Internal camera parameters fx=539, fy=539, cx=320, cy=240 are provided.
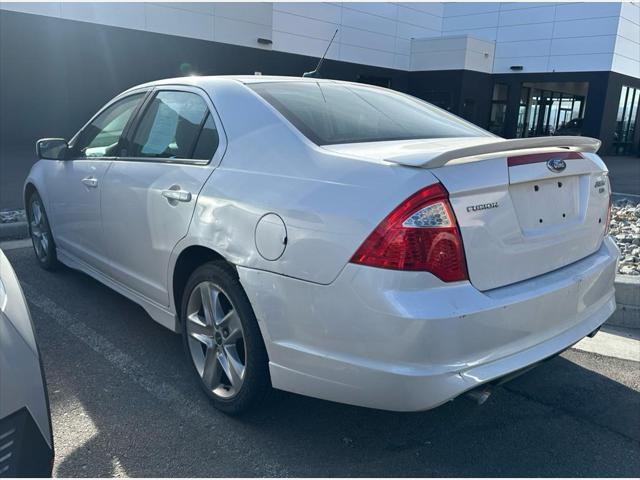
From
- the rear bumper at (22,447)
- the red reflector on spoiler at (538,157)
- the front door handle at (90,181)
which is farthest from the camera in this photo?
the front door handle at (90,181)

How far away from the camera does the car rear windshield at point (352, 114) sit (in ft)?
8.68

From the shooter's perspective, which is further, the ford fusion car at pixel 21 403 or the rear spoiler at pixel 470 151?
the rear spoiler at pixel 470 151

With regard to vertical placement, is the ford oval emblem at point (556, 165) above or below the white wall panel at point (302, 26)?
below

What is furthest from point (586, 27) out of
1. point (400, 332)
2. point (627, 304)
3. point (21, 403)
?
point (21, 403)

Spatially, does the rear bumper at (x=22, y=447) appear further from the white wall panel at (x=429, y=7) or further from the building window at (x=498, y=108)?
the building window at (x=498, y=108)

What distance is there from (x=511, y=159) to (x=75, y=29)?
561 inches

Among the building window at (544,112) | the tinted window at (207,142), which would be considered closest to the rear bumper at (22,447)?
the tinted window at (207,142)

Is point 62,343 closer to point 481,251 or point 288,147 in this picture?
point 288,147

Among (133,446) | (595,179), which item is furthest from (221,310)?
(595,179)

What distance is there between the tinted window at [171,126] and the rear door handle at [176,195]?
24 cm

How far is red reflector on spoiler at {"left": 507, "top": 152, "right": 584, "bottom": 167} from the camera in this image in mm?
2277

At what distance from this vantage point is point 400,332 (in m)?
2.01

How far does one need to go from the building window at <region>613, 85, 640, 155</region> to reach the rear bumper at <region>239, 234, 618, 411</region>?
2481cm

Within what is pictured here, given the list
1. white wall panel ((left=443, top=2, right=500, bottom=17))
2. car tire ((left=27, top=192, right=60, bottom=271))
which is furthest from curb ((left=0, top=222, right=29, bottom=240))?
white wall panel ((left=443, top=2, right=500, bottom=17))
